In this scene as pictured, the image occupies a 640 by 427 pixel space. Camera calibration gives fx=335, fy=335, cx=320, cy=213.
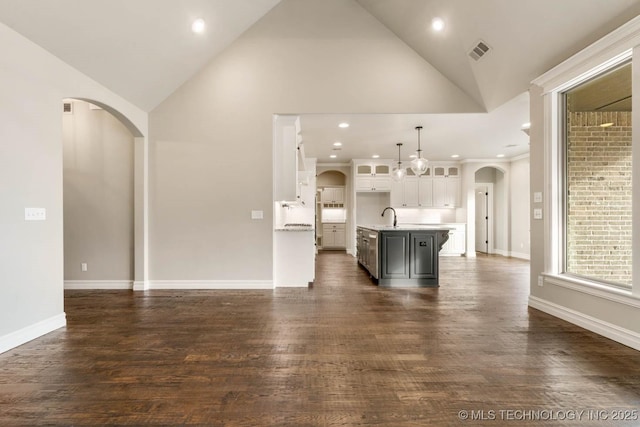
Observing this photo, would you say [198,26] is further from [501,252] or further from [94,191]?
[501,252]

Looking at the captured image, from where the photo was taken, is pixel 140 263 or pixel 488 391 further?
pixel 140 263

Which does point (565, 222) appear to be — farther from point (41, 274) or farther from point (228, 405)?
point (41, 274)

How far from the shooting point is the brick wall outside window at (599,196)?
309 cm

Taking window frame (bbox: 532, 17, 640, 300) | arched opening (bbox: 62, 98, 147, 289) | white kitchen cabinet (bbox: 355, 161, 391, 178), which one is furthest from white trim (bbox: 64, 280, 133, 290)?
white kitchen cabinet (bbox: 355, 161, 391, 178)

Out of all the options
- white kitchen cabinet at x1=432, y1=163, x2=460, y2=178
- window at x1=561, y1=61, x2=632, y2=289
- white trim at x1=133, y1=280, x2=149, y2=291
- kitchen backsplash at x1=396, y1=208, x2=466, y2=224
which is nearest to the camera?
window at x1=561, y1=61, x2=632, y2=289

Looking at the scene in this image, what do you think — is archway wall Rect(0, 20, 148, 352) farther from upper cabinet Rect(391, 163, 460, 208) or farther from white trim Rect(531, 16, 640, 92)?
upper cabinet Rect(391, 163, 460, 208)

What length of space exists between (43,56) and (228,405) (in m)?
3.51

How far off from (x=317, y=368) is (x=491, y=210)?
9.77 m

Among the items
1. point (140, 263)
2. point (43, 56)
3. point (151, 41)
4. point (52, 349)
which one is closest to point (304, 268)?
point (140, 263)

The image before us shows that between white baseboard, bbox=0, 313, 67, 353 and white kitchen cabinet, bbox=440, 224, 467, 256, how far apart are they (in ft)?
28.9

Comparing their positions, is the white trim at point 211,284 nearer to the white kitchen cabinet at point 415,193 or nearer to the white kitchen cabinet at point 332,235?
the white kitchen cabinet at point 415,193

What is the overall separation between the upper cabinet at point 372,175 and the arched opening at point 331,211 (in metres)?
1.57

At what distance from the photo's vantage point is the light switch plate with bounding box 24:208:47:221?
297 cm

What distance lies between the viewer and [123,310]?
12.8 feet
